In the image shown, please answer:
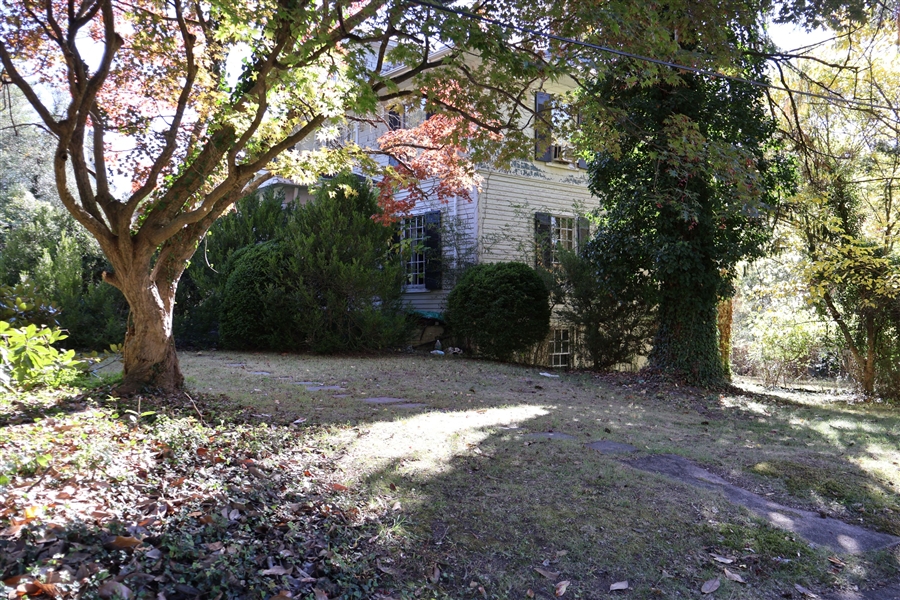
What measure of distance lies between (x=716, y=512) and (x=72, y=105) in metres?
5.77

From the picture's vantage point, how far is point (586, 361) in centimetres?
1243

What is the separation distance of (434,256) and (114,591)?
470 inches

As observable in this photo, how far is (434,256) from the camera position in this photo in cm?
1402

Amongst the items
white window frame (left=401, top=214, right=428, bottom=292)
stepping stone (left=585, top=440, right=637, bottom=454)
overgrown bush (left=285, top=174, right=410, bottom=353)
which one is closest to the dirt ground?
stepping stone (left=585, top=440, right=637, bottom=454)

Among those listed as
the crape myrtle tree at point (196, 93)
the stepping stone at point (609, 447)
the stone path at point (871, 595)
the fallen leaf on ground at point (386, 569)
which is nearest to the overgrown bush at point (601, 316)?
the crape myrtle tree at point (196, 93)

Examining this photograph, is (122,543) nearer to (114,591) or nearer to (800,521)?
(114,591)

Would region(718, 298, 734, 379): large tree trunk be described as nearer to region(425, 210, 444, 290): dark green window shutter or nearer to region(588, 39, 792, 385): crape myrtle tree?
region(588, 39, 792, 385): crape myrtle tree

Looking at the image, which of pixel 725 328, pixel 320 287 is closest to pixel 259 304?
pixel 320 287

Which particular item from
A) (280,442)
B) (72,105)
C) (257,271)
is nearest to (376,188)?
(257,271)

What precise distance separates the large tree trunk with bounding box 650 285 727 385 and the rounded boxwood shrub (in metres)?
2.37

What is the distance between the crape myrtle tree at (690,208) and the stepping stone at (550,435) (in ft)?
14.5

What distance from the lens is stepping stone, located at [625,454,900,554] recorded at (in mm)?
3623

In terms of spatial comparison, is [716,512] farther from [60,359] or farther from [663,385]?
[663,385]

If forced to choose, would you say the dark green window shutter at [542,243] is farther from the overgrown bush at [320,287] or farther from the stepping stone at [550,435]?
the stepping stone at [550,435]
